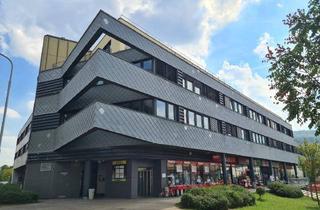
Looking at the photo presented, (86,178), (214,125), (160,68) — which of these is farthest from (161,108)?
(214,125)

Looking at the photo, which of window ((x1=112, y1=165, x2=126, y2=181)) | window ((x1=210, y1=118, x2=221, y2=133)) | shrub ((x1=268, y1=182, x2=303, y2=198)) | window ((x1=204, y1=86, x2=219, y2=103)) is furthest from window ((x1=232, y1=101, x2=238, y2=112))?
window ((x1=112, y1=165, x2=126, y2=181))

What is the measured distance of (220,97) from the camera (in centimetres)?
3341

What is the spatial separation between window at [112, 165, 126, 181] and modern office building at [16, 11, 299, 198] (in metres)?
0.08

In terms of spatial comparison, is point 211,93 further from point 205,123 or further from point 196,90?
point 205,123

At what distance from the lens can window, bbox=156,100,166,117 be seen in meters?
22.8

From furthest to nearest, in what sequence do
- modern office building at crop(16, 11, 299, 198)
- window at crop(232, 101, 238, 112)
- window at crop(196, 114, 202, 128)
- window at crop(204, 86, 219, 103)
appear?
window at crop(232, 101, 238, 112)
window at crop(204, 86, 219, 103)
window at crop(196, 114, 202, 128)
modern office building at crop(16, 11, 299, 198)

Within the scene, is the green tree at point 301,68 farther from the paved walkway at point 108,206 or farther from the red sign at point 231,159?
the red sign at point 231,159

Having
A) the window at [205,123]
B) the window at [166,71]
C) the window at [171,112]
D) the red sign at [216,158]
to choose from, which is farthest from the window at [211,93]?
the window at [171,112]

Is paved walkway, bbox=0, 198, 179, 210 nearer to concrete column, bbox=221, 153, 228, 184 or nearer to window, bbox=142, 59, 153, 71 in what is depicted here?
window, bbox=142, 59, 153, 71

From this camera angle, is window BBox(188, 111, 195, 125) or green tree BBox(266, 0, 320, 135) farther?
window BBox(188, 111, 195, 125)

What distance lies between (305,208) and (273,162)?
103ft

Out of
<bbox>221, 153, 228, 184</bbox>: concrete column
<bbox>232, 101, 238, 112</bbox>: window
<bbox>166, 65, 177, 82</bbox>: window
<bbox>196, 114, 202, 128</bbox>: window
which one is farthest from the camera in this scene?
<bbox>232, 101, 238, 112</bbox>: window

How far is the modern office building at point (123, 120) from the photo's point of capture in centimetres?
2009

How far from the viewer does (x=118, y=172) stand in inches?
898
